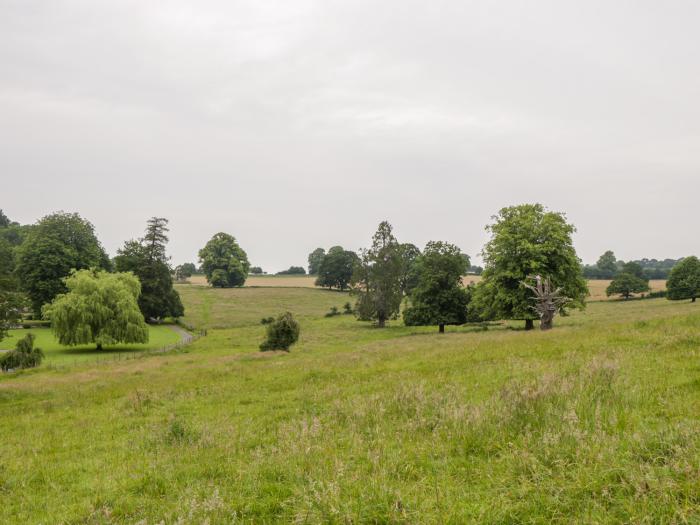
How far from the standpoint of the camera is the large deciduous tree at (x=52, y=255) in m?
67.4

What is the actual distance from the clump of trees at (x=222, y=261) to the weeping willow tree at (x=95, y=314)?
→ 6966cm

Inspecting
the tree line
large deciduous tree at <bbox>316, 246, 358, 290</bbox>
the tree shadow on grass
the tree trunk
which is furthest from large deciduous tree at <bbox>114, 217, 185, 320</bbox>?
the tree trunk

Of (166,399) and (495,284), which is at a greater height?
(495,284)

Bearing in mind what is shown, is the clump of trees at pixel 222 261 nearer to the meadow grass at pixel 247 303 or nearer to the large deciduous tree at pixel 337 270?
the meadow grass at pixel 247 303

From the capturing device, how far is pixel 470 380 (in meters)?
11.1

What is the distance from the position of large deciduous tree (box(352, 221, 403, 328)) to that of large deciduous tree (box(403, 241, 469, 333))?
22.3 feet

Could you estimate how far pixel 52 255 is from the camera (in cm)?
6888

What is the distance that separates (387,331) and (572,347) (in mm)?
47069

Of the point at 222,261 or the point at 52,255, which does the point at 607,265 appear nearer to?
the point at 222,261

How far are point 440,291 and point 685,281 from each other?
4806cm

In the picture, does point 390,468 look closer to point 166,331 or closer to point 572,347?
point 572,347

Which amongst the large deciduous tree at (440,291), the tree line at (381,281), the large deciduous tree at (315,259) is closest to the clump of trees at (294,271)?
the large deciduous tree at (315,259)

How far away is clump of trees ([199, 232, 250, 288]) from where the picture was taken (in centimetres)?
12256

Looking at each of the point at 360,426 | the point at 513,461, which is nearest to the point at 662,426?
the point at 513,461
